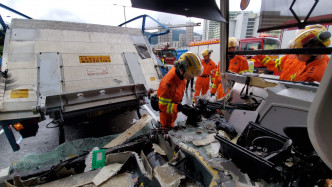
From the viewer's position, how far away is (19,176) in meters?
1.23

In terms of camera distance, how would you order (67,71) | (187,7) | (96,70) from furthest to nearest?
(96,70), (67,71), (187,7)

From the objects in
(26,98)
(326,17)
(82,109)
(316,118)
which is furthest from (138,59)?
(316,118)

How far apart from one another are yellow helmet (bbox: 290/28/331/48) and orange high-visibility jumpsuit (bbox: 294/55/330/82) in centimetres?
40

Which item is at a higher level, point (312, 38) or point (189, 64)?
point (312, 38)

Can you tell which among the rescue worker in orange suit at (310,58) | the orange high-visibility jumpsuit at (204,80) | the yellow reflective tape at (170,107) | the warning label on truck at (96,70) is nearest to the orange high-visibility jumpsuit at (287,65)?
the rescue worker in orange suit at (310,58)

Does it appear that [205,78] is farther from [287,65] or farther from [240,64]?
[287,65]

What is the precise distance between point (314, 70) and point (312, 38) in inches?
21.0

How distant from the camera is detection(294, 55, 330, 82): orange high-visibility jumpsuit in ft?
6.35

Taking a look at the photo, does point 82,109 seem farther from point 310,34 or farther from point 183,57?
point 310,34

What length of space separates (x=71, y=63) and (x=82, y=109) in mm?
934

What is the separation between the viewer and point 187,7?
5.41 feet

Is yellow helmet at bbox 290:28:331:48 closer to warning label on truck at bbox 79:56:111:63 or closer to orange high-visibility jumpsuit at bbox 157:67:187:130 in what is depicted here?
orange high-visibility jumpsuit at bbox 157:67:187:130

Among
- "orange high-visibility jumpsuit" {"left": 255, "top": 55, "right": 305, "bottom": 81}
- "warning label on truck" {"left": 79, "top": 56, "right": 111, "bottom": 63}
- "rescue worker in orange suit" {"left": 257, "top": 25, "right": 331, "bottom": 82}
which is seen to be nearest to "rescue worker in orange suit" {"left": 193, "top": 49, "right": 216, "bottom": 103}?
"orange high-visibility jumpsuit" {"left": 255, "top": 55, "right": 305, "bottom": 81}

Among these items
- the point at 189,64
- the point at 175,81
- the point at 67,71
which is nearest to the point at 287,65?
the point at 189,64
